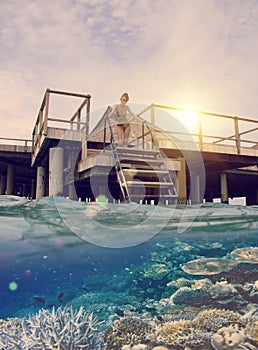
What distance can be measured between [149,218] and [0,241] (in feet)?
11.3

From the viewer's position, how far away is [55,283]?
5.03 metres

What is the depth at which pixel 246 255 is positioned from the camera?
248 inches

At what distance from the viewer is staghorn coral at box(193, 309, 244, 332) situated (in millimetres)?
4354

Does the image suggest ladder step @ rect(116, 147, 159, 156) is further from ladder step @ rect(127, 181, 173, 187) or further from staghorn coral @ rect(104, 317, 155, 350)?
staghorn coral @ rect(104, 317, 155, 350)

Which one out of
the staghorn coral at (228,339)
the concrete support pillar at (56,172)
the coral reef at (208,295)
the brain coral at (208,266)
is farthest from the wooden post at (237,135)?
the staghorn coral at (228,339)

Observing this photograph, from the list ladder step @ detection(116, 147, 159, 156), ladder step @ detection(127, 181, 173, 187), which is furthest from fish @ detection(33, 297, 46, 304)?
ladder step @ detection(116, 147, 159, 156)

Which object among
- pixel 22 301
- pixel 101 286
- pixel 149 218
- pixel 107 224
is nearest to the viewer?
pixel 22 301

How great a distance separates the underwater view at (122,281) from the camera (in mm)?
4066

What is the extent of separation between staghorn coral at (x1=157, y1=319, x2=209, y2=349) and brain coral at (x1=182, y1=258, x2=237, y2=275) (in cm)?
132

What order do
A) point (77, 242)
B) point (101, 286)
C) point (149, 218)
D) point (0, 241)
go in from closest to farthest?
point (101, 286) < point (0, 241) < point (77, 242) < point (149, 218)

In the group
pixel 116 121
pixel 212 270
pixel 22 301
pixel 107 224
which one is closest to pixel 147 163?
pixel 116 121

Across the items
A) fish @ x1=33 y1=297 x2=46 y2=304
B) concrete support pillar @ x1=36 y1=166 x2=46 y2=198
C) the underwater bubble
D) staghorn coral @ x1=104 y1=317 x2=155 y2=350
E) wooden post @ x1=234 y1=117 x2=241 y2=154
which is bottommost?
staghorn coral @ x1=104 y1=317 x2=155 y2=350

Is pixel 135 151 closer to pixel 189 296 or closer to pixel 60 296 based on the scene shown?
pixel 189 296

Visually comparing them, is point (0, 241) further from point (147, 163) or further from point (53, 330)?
point (147, 163)
